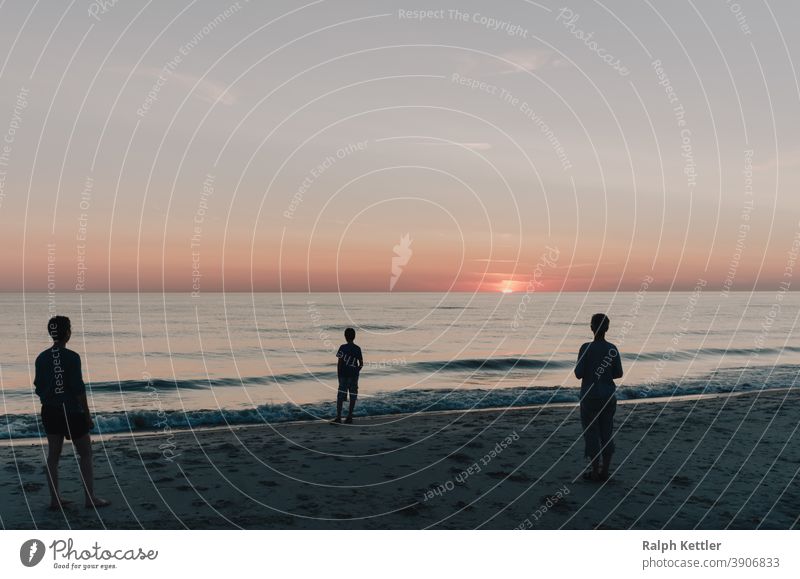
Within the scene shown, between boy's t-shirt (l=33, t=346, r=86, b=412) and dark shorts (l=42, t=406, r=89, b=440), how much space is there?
3.2 inches

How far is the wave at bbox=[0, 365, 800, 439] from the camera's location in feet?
61.2

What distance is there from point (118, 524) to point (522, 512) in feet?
19.4

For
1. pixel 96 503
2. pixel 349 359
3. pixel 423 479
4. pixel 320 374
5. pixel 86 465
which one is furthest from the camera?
pixel 320 374

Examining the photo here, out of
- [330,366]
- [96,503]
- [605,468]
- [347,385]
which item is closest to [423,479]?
[605,468]

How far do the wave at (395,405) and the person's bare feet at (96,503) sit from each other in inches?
355

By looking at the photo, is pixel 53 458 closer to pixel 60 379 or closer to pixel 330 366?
pixel 60 379

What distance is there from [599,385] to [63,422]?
8.53m

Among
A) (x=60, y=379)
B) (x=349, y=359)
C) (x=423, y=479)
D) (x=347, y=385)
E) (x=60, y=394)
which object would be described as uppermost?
(x=349, y=359)

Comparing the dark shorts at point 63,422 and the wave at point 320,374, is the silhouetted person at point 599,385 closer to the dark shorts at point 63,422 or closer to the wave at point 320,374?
the dark shorts at point 63,422

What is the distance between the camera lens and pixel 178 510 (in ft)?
30.2

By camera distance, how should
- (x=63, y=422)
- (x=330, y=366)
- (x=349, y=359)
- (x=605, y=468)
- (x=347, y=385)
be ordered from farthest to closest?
(x=330, y=366), (x=347, y=385), (x=349, y=359), (x=605, y=468), (x=63, y=422)

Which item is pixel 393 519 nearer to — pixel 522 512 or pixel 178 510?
pixel 522 512

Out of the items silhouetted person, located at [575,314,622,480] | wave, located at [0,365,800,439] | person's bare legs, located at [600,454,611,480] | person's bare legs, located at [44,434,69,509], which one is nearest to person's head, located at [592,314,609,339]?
silhouetted person, located at [575,314,622,480]

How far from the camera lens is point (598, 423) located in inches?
419
